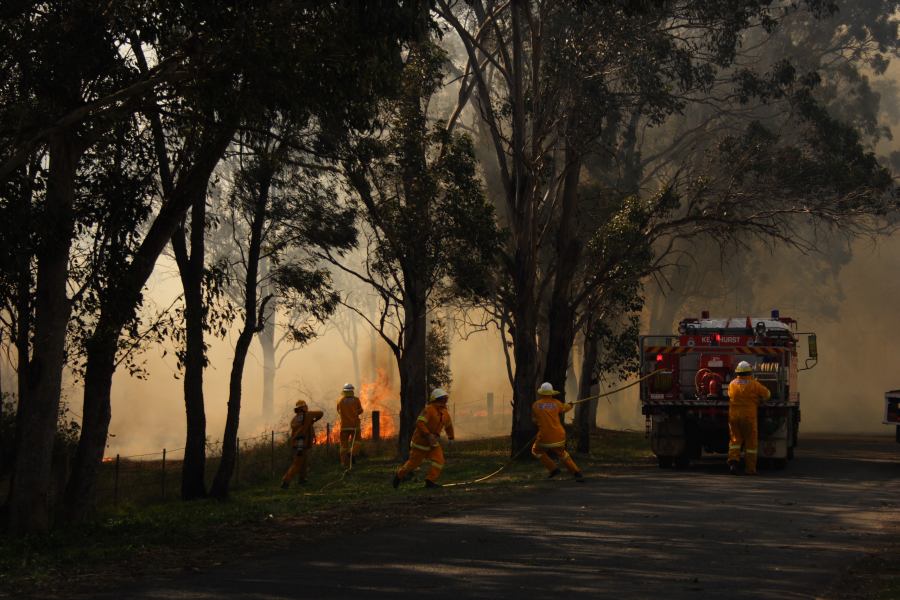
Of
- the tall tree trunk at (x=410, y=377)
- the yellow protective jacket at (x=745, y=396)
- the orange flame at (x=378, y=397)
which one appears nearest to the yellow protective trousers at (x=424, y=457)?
the yellow protective jacket at (x=745, y=396)

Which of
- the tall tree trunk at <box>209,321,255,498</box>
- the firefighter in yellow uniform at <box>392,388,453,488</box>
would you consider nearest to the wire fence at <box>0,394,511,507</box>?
the tall tree trunk at <box>209,321,255,498</box>

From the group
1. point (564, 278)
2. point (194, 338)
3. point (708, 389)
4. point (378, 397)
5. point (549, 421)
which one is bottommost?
point (549, 421)

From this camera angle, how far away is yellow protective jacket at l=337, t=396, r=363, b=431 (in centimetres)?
2519

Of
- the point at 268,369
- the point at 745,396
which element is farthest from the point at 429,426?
the point at 268,369

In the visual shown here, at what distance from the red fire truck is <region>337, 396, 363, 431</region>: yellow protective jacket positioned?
5.87 m

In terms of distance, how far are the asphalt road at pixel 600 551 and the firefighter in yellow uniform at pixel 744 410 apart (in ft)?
7.20

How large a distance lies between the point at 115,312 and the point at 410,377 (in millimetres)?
14983

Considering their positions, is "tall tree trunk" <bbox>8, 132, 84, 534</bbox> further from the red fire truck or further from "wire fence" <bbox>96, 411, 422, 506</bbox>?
the red fire truck

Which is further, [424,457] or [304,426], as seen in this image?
[304,426]

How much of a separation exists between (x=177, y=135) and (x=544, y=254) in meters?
23.4

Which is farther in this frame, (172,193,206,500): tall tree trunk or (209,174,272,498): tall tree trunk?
(209,174,272,498): tall tree trunk

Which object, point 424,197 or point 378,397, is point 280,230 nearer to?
point 424,197

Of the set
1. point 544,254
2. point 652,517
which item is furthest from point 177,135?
point 544,254

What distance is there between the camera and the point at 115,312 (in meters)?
15.2
